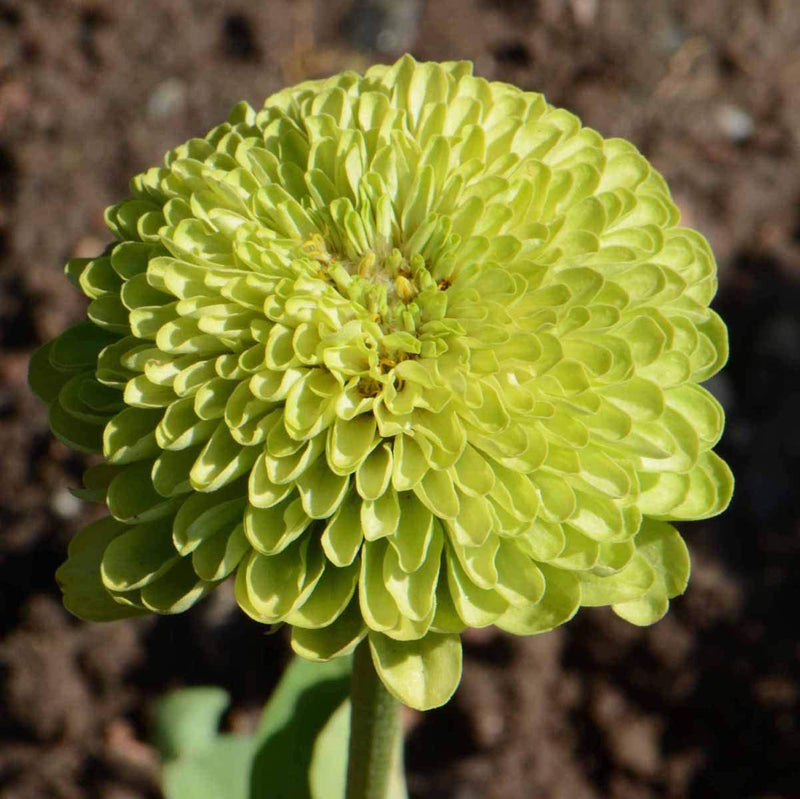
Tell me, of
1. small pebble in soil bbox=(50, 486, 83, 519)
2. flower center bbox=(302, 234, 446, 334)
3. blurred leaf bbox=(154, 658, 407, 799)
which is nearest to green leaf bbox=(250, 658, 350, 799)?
→ blurred leaf bbox=(154, 658, 407, 799)

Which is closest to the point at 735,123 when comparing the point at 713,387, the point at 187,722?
the point at 713,387

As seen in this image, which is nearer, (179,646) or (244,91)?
(179,646)

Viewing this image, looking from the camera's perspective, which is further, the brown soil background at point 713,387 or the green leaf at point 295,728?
the brown soil background at point 713,387

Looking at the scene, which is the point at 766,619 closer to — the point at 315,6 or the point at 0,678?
the point at 0,678

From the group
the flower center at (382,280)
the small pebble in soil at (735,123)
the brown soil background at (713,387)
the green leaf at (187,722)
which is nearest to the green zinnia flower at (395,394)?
the flower center at (382,280)

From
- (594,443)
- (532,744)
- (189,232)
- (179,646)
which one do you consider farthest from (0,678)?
(594,443)

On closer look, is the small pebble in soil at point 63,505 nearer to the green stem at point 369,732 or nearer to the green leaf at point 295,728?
the green leaf at point 295,728
